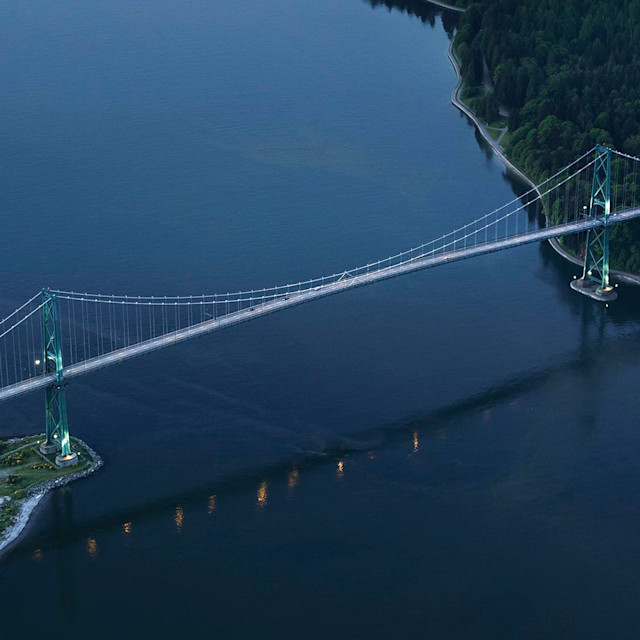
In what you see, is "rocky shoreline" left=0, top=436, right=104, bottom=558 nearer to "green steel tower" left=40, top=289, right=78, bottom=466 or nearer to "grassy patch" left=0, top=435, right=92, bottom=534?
"grassy patch" left=0, top=435, right=92, bottom=534

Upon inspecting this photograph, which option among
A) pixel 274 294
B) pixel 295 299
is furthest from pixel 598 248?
pixel 295 299

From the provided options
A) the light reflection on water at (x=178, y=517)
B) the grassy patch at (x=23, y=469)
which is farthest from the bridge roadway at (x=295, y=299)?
the light reflection on water at (x=178, y=517)

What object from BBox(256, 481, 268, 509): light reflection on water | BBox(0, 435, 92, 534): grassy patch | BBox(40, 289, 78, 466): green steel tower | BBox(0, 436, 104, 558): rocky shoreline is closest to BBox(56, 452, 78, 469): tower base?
BBox(40, 289, 78, 466): green steel tower

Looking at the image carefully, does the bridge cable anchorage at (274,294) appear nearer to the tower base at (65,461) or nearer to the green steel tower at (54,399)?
the green steel tower at (54,399)

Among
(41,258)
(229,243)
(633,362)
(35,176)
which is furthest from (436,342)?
(35,176)

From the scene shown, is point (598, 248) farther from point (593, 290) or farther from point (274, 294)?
point (274, 294)
